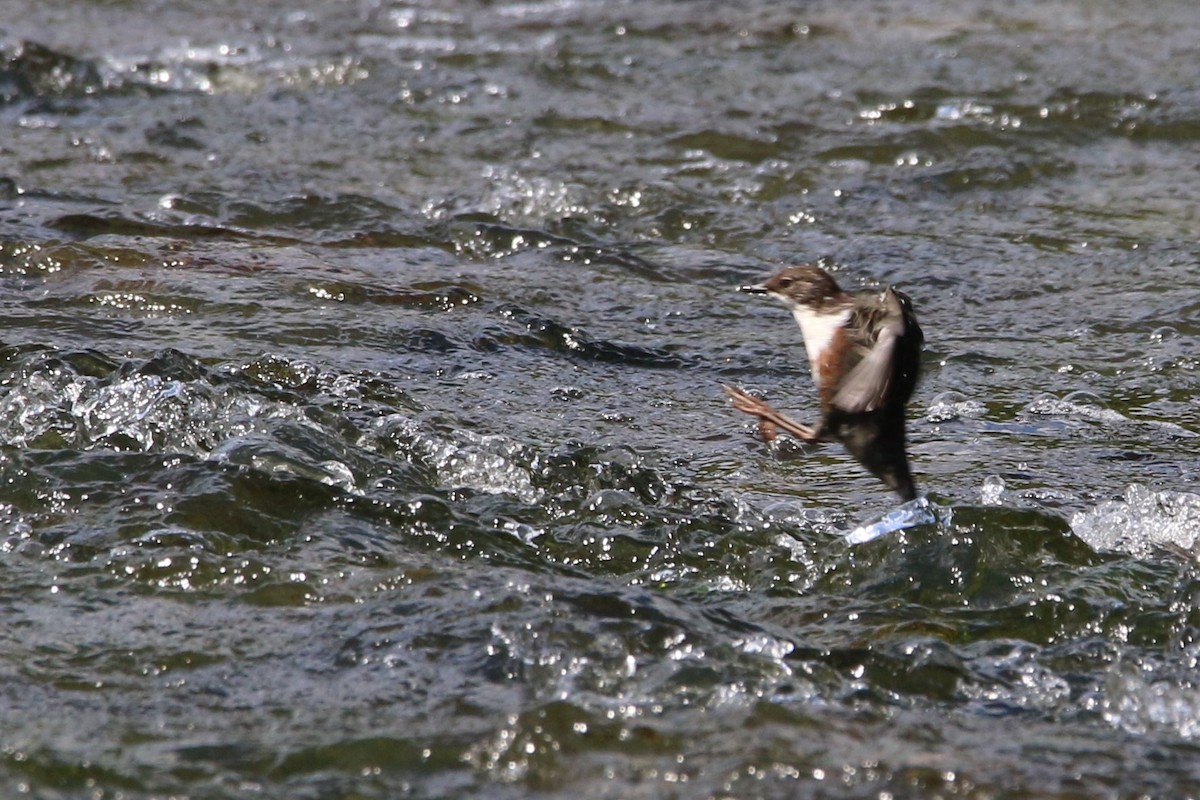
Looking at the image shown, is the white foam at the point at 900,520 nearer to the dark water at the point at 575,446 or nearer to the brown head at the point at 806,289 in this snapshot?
the dark water at the point at 575,446

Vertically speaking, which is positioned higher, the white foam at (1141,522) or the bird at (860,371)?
the bird at (860,371)

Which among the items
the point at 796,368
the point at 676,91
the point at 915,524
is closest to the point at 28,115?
the point at 676,91

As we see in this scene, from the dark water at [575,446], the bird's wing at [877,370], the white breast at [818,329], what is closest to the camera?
the dark water at [575,446]

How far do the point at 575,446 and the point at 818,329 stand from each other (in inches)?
32.7

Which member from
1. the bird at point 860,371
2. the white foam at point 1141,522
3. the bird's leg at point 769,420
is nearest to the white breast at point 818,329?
the bird at point 860,371

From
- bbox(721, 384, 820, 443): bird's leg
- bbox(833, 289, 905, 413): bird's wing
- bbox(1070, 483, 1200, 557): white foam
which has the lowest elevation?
bbox(1070, 483, 1200, 557): white foam

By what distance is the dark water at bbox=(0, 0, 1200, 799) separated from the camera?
345 centimetres

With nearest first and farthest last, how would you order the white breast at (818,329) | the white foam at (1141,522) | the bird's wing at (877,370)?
the bird's wing at (877,370) → the white foam at (1141,522) → the white breast at (818,329)

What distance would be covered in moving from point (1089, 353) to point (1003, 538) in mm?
1923

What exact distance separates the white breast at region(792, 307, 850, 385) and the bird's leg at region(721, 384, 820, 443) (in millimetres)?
143

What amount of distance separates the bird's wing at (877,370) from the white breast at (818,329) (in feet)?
0.63

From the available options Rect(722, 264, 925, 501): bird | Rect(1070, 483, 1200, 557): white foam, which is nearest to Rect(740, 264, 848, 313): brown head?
Rect(722, 264, 925, 501): bird

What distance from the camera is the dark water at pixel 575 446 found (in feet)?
11.3

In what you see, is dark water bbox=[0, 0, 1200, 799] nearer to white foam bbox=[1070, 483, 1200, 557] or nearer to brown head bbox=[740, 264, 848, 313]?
white foam bbox=[1070, 483, 1200, 557]
